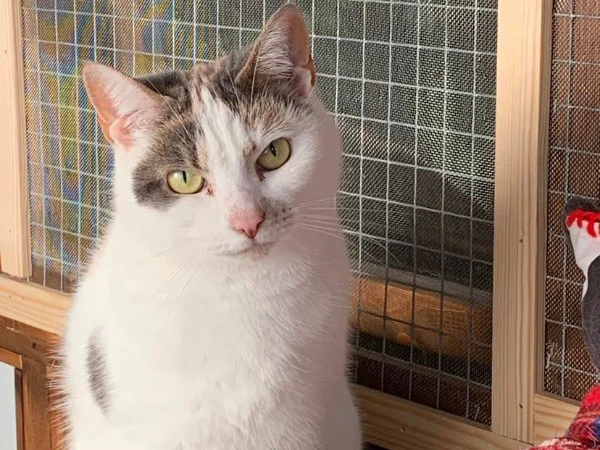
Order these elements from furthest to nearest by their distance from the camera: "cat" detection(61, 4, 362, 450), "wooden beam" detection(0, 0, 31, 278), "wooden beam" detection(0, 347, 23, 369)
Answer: "wooden beam" detection(0, 347, 23, 369) < "wooden beam" detection(0, 0, 31, 278) < "cat" detection(61, 4, 362, 450)

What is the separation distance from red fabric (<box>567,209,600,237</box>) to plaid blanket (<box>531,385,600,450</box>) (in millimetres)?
167

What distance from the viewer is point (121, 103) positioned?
43.4 inches

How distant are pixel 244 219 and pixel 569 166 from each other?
0.40 meters

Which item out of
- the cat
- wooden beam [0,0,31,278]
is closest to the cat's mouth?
the cat

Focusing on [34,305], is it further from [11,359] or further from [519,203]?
[519,203]

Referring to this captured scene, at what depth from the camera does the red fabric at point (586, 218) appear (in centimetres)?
108

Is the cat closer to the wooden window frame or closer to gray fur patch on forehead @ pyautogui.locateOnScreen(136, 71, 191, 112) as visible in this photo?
gray fur patch on forehead @ pyautogui.locateOnScreen(136, 71, 191, 112)

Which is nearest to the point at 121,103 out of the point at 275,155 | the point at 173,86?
the point at 173,86

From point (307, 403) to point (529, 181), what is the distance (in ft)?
1.17

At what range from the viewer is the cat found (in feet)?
3.55

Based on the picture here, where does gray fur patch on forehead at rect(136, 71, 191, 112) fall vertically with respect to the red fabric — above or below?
above

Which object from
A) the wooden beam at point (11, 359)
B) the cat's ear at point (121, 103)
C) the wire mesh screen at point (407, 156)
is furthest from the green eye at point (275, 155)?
→ the wooden beam at point (11, 359)

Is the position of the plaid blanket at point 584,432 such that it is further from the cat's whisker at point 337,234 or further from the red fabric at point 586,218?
the cat's whisker at point 337,234

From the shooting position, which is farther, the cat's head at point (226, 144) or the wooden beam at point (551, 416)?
the wooden beam at point (551, 416)
